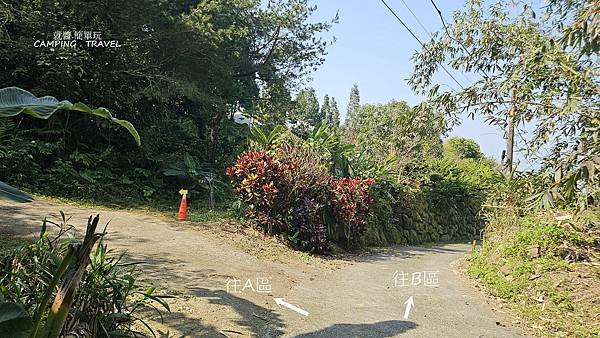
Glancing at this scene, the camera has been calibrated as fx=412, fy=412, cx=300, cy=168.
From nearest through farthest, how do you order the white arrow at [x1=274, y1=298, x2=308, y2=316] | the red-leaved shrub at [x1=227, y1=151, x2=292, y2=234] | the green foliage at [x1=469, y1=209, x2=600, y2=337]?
the white arrow at [x1=274, y1=298, x2=308, y2=316] < the green foliage at [x1=469, y1=209, x2=600, y2=337] < the red-leaved shrub at [x1=227, y1=151, x2=292, y2=234]

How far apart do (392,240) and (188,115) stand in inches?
320

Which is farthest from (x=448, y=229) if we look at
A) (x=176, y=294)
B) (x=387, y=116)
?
(x=176, y=294)

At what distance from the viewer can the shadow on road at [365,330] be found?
3.76m

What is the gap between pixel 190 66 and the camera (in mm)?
11078

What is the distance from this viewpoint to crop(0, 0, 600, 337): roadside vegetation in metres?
2.73

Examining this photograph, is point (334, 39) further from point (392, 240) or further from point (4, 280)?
point (4, 280)

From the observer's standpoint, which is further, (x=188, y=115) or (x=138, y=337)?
(x=188, y=115)

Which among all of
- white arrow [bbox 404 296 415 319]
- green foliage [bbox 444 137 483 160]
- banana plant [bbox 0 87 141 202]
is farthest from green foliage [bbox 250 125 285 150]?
green foliage [bbox 444 137 483 160]

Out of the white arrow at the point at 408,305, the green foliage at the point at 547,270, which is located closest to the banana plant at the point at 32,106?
the white arrow at the point at 408,305

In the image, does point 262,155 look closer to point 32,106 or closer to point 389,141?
point 32,106

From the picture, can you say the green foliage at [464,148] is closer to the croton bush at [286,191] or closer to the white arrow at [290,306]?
the croton bush at [286,191]

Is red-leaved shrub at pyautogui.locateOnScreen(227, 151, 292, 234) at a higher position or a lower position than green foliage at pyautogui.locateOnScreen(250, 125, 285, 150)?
lower

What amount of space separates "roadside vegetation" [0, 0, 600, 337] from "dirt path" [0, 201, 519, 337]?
0.43 meters

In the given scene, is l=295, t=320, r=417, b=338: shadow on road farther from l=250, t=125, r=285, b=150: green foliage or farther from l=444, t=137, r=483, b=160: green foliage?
l=444, t=137, r=483, b=160: green foliage
